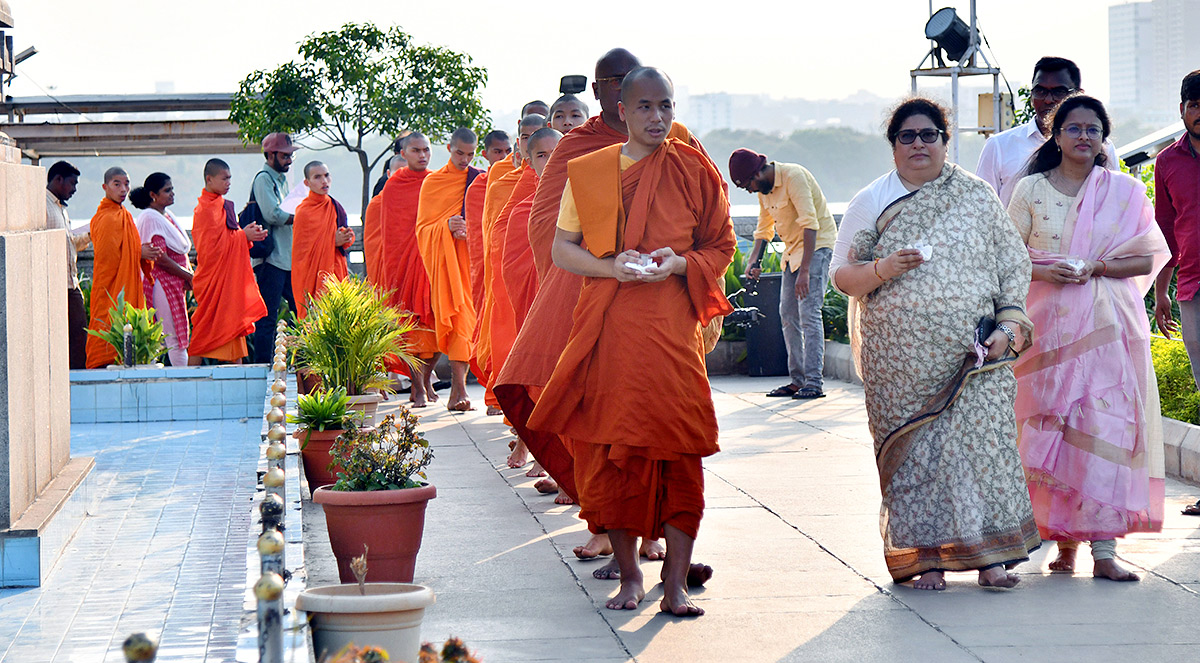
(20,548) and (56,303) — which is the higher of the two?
(56,303)

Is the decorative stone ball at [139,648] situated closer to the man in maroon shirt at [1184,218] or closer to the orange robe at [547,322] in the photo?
the orange robe at [547,322]

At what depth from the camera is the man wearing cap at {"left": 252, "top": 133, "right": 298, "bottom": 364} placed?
474 inches

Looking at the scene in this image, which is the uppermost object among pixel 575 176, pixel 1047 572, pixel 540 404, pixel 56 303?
pixel 575 176

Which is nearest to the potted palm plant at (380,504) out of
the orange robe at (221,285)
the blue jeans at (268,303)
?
the orange robe at (221,285)

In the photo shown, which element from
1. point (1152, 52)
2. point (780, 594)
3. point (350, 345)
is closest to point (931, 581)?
point (780, 594)

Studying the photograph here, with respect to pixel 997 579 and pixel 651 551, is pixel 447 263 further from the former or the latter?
pixel 997 579

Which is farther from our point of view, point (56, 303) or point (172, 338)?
point (172, 338)

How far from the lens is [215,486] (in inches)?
286

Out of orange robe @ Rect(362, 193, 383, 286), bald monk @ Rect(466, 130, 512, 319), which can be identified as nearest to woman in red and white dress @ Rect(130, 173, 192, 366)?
orange robe @ Rect(362, 193, 383, 286)

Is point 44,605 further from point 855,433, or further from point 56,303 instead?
point 855,433

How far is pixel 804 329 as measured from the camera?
445 inches

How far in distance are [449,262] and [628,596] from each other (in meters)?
6.47

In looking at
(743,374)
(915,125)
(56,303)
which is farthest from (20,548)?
(743,374)

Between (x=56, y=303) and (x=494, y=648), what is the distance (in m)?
3.36
